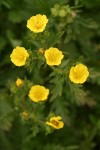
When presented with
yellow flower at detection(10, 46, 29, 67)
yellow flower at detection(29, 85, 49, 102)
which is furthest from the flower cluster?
yellow flower at detection(29, 85, 49, 102)

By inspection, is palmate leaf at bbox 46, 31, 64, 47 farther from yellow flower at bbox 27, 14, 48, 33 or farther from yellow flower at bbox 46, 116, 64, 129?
yellow flower at bbox 46, 116, 64, 129

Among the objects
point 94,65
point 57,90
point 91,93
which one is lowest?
point 91,93

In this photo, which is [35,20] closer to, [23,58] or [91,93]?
[23,58]

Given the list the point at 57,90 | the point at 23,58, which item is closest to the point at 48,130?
the point at 57,90

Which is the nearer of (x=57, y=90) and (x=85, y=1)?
(x=57, y=90)

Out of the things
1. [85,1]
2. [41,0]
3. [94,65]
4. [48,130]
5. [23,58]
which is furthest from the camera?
[94,65]

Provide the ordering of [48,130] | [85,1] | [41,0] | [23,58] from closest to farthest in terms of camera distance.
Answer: [23,58] < [48,130] < [41,0] < [85,1]

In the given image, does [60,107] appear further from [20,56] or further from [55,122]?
[20,56]
